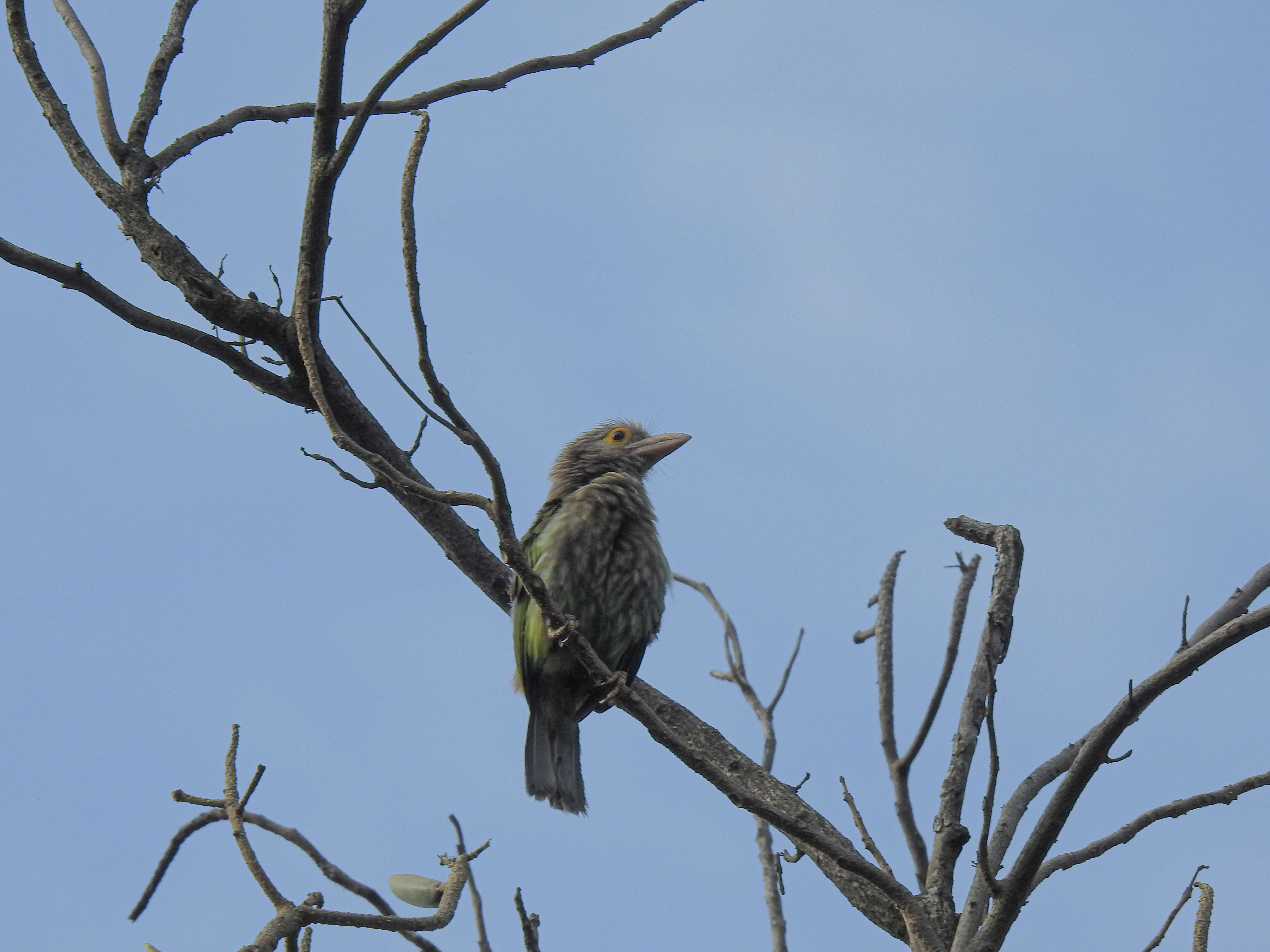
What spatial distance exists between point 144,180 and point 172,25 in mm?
757

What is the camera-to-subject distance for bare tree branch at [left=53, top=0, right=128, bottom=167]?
4621mm

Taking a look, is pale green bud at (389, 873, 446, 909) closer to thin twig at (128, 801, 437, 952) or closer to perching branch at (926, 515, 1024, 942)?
thin twig at (128, 801, 437, 952)

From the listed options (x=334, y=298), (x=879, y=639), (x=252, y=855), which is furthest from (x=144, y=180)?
(x=879, y=639)

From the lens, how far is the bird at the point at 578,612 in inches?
197

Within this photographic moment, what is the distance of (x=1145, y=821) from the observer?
349cm

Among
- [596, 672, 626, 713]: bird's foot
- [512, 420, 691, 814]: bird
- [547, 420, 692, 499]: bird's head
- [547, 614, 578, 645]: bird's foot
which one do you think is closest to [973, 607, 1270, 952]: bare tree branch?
[596, 672, 626, 713]: bird's foot

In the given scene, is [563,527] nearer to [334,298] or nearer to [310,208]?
[310,208]

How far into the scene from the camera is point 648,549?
5.25m

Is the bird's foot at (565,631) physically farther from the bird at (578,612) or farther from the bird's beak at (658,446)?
A: the bird's beak at (658,446)

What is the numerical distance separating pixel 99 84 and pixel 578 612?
292cm

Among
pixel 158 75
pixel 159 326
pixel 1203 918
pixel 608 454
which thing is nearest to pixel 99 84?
pixel 158 75

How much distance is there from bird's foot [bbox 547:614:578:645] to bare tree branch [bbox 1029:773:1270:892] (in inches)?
57.2

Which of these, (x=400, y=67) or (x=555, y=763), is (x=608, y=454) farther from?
(x=400, y=67)

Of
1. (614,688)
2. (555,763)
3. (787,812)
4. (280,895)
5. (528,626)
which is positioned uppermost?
(528,626)
